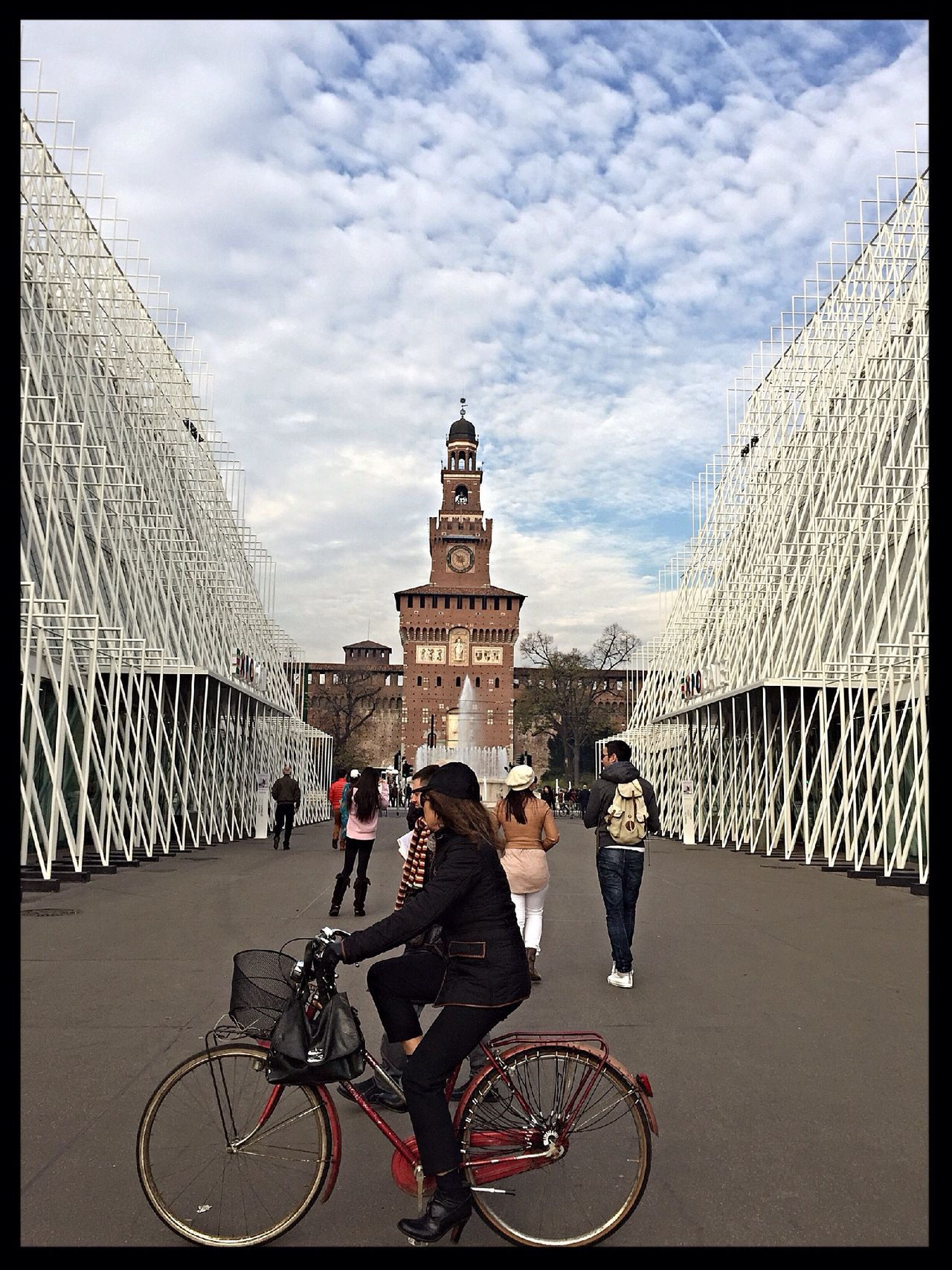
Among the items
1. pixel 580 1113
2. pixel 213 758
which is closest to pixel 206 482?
pixel 213 758

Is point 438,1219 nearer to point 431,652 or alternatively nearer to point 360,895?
point 360,895

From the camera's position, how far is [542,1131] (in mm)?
4324

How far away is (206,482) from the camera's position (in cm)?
3253

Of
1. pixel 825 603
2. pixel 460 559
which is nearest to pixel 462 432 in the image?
pixel 460 559

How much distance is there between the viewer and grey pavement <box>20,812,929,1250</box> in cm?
434

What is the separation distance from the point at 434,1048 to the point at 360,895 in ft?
28.9

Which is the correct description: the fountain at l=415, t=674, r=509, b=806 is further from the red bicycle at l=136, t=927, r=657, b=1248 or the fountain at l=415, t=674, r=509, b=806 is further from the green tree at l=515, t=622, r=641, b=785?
the red bicycle at l=136, t=927, r=657, b=1248

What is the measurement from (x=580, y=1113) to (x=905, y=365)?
21396 millimetres

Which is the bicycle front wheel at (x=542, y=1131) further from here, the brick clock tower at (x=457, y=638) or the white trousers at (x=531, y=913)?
the brick clock tower at (x=457, y=638)

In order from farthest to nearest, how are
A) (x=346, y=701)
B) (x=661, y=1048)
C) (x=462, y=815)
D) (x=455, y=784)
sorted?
1. (x=346, y=701)
2. (x=661, y=1048)
3. (x=455, y=784)
4. (x=462, y=815)

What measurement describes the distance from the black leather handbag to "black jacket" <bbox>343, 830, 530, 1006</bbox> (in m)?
0.24

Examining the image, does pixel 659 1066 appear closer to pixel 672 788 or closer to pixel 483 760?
pixel 672 788

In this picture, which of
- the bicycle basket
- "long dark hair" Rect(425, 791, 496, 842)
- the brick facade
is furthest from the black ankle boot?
the brick facade
